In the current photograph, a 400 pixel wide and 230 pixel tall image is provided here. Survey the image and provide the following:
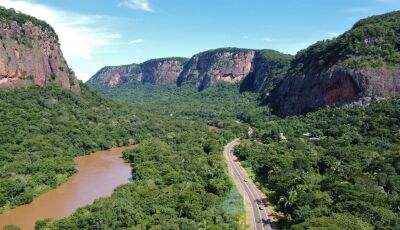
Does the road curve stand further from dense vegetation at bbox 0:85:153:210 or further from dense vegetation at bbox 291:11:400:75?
dense vegetation at bbox 291:11:400:75

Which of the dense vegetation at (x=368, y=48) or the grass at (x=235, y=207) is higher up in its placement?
the dense vegetation at (x=368, y=48)

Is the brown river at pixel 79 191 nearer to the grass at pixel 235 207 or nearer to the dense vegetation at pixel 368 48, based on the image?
the grass at pixel 235 207

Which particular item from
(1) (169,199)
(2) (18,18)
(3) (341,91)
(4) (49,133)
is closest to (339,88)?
(3) (341,91)

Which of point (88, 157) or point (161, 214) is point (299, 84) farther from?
point (161, 214)

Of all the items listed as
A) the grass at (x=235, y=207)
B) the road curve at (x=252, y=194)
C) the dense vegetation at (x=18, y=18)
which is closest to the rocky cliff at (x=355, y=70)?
the road curve at (x=252, y=194)

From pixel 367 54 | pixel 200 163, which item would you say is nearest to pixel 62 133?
pixel 200 163

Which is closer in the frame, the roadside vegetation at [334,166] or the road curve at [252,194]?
the roadside vegetation at [334,166]
